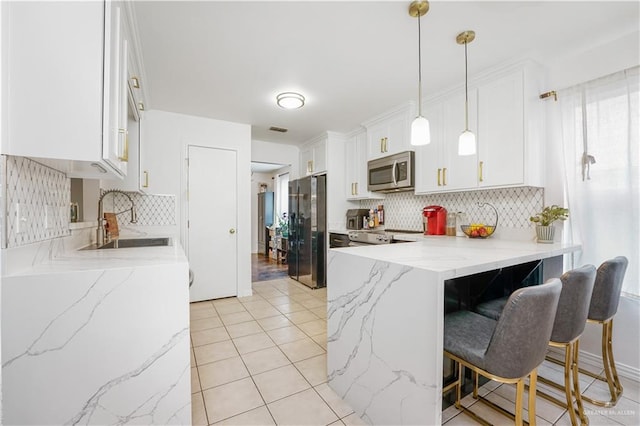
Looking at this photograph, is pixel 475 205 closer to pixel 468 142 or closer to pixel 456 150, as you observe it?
pixel 456 150

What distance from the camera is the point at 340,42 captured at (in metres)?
2.03

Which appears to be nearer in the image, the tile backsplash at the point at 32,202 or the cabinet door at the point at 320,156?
the tile backsplash at the point at 32,202

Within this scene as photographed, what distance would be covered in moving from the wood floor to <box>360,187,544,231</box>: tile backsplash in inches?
91.1

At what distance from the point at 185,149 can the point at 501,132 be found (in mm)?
3459

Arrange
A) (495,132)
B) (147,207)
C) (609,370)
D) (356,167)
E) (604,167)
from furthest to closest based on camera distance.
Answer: (356,167) → (147,207) → (495,132) → (604,167) → (609,370)

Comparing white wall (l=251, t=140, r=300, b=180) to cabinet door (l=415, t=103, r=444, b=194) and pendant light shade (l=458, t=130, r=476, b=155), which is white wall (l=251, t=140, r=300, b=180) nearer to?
cabinet door (l=415, t=103, r=444, b=194)

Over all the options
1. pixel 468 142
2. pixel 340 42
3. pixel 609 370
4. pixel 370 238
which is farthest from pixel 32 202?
pixel 609 370

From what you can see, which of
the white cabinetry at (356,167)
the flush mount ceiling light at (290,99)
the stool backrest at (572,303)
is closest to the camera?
the stool backrest at (572,303)

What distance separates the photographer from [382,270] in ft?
4.62

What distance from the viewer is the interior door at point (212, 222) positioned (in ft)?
11.7

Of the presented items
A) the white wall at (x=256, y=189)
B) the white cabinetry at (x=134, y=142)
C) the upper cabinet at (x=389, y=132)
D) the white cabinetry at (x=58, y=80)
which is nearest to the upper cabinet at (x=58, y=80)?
the white cabinetry at (x=58, y=80)

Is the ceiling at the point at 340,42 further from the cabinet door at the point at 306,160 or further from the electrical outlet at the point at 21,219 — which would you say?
the cabinet door at the point at 306,160

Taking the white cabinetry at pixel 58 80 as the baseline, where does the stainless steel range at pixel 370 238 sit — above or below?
below

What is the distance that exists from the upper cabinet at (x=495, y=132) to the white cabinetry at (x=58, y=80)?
2708 millimetres
